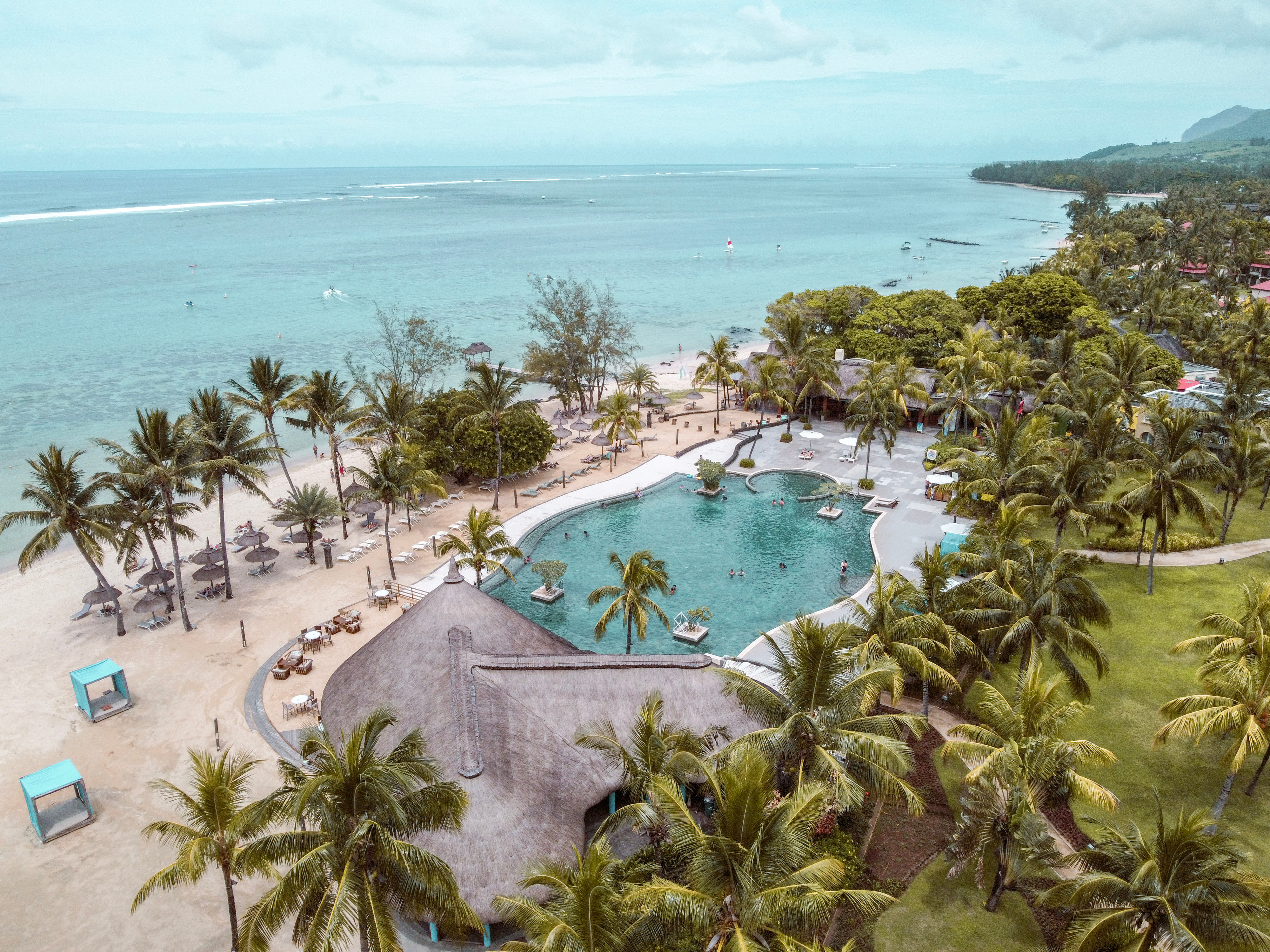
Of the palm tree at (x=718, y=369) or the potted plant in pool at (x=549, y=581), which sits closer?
the potted plant in pool at (x=549, y=581)

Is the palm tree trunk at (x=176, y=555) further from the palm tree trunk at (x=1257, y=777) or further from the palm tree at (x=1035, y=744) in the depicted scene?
the palm tree trunk at (x=1257, y=777)

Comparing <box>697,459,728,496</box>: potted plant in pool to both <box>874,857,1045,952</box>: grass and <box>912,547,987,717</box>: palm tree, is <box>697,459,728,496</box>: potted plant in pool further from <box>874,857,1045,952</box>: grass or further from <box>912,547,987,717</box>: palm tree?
<box>874,857,1045,952</box>: grass

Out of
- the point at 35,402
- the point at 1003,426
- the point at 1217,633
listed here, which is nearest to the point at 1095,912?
the point at 1217,633

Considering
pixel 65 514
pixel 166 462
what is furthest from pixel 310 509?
pixel 65 514

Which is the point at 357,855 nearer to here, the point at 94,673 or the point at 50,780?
the point at 50,780

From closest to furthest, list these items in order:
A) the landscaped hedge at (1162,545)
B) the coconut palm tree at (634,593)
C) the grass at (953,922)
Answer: the grass at (953,922) → the coconut palm tree at (634,593) → the landscaped hedge at (1162,545)

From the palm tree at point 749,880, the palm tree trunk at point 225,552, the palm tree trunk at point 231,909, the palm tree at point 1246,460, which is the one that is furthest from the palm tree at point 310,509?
the palm tree at point 1246,460

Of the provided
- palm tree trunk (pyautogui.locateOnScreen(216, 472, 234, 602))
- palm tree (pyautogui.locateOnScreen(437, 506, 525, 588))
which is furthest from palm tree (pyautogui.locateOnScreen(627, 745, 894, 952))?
palm tree trunk (pyautogui.locateOnScreen(216, 472, 234, 602))
